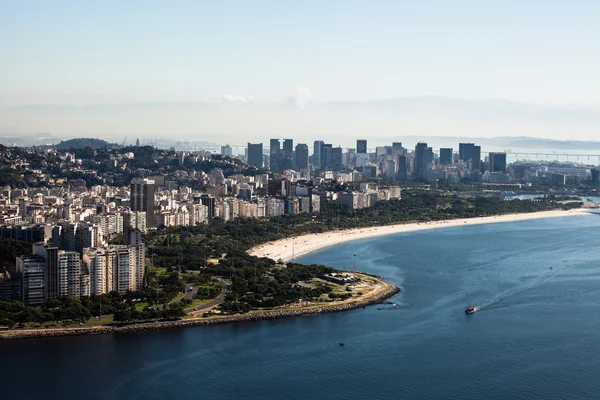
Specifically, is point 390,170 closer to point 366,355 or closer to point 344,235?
point 344,235

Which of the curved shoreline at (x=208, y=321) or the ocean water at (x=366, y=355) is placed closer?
the ocean water at (x=366, y=355)

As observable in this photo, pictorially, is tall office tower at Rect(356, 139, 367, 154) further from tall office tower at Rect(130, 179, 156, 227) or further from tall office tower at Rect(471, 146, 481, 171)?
tall office tower at Rect(130, 179, 156, 227)

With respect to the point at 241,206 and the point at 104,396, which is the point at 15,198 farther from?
the point at 104,396

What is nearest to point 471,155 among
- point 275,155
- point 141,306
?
point 275,155

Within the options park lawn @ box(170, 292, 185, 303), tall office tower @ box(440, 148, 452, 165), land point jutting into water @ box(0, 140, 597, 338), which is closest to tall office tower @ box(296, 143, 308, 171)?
Answer: land point jutting into water @ box(0, 140, 597, 338)

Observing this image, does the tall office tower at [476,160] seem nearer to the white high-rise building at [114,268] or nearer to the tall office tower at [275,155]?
the tall office tower at [275,155]

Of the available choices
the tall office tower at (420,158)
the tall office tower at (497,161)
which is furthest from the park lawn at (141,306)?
the tall office tower at (497,161)
